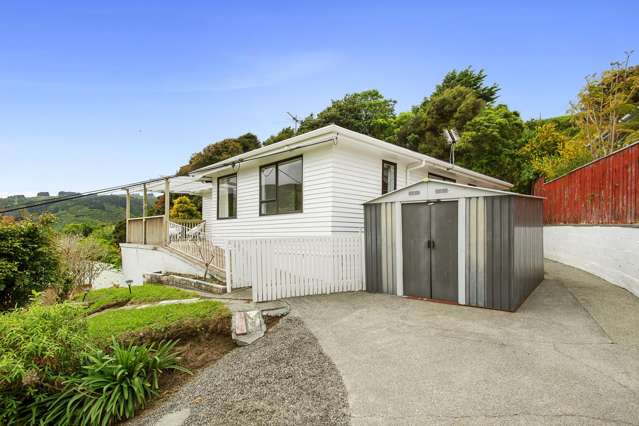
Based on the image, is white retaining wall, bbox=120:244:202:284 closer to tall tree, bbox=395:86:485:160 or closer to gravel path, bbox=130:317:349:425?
gravel path, bbox=130:317:349:425

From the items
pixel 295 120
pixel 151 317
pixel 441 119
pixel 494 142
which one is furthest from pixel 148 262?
pixel 295 120

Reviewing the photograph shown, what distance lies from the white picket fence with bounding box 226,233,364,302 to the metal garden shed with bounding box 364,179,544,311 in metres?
0.44

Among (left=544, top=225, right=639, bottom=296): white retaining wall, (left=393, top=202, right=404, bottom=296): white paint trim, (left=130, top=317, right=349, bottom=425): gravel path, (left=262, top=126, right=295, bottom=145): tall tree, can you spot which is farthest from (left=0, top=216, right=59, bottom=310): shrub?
(left=262, top=126, right=295, bottom=145): tall tree

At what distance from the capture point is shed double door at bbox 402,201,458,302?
6.00m

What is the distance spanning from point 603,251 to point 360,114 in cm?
2384

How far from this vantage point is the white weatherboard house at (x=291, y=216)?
678cm

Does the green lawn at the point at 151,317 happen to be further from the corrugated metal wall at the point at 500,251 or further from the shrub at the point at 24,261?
the corrugated metal wall at the point at 500,251

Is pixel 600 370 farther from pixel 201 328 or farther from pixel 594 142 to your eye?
pixel 594 142

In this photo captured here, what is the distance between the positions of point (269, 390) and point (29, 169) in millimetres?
25301

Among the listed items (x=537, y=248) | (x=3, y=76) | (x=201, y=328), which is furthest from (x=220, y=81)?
(x=537, y=248)

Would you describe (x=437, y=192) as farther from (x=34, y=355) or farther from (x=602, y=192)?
(x=34, y=355)

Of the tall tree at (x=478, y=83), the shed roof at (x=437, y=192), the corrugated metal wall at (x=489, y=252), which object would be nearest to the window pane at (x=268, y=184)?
the shed roof at (x=437, y=192)

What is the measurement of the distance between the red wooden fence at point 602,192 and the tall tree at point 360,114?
1824cm

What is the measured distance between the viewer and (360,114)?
28.7 m
